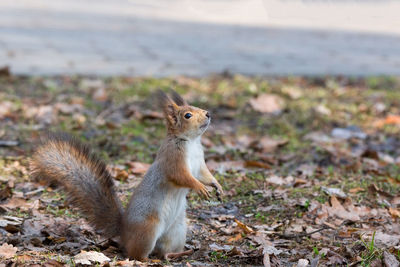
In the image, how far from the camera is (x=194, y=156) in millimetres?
2506

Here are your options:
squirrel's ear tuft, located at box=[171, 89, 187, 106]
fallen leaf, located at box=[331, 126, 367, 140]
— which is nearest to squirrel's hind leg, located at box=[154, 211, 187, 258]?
squirrel's ear tuft, located at box=[171, 89, 187, 106]

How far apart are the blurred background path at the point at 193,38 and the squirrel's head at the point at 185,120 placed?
9.87 feet

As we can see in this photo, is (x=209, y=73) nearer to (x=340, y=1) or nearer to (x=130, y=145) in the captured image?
(x=130, y=145)

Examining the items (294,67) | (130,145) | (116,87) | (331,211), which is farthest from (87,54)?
(331,211)

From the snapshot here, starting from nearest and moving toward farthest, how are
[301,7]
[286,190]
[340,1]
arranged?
1. [286,190]
2. [301,7]
3. [340,1]

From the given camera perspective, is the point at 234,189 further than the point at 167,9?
No

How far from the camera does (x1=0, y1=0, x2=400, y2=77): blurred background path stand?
5.77 m

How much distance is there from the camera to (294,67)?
19.5 feet

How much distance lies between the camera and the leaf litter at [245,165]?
254 centimetres

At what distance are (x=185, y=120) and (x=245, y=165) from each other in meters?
1.15

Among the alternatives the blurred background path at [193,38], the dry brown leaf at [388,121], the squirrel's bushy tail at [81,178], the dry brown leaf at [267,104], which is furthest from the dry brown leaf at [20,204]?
the dry brown leaf at [388,121]

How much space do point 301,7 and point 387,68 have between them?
3.64 metres

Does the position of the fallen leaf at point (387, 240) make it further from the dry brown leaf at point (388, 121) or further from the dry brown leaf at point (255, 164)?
the dry brown leaf at point (388, 121)

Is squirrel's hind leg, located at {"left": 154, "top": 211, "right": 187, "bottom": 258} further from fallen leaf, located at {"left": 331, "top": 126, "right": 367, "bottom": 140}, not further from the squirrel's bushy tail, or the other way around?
fallen leaf, located at {"left": 331, "top": 126, "right": 367, "bottom": 140}
